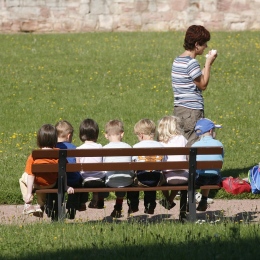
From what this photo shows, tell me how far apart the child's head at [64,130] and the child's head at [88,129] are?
19cm

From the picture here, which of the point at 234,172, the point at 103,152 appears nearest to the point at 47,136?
the point at 103,152

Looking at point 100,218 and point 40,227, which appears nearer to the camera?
point 40,227

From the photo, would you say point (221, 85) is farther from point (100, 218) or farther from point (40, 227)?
point (40, 227)

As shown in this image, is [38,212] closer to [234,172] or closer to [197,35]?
[197,35]

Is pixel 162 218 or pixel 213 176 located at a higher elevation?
pixel 213 176

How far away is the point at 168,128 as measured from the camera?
26.2 ft

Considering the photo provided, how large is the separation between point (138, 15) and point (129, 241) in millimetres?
16626

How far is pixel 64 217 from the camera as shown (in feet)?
24.0

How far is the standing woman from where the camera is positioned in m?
8.48

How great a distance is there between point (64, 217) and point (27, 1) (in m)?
15.3

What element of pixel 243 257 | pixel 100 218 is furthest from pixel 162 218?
pixel 243 257

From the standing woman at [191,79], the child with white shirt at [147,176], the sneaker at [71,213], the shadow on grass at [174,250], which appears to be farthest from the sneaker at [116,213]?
the shadow on grass at [174,250]

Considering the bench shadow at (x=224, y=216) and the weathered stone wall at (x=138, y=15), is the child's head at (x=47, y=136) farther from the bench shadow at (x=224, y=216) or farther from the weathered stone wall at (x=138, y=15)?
the weathered stone wall at (x=138, y=15)

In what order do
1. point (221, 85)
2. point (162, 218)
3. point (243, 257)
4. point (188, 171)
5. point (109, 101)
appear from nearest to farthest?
point (243, 257) < point (188, 171) < point (162, 218) < point (109, 101) < point (221, 85)
